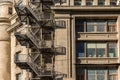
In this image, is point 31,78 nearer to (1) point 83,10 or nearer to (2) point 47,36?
(2) point 47,36

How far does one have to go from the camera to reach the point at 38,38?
2623 inches

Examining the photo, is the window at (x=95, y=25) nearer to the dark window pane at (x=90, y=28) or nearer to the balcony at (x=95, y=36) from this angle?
the dark window pane at (x=90, y=28)

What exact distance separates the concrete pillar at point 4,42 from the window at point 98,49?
1898 centimetres

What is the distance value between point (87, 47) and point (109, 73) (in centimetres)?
407

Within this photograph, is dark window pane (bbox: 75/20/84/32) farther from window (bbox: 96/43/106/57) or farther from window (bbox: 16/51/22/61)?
window (bbox: 16/51/22/61)

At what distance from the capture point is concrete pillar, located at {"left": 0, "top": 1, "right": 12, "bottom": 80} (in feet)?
268

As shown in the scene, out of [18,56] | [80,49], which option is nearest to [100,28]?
[80,49]

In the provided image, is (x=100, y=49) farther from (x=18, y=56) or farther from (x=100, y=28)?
(x=18, y=56)

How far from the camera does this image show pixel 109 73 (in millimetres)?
65250

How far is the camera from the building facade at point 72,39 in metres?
65.0

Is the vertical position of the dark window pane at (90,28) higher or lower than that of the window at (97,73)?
higher

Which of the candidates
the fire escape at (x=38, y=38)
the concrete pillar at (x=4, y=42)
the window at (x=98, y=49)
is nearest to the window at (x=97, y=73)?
the window at (x=98, y=49)

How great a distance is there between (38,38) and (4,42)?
54.8ft

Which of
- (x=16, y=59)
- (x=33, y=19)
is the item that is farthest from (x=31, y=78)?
(x=33, y=19)
